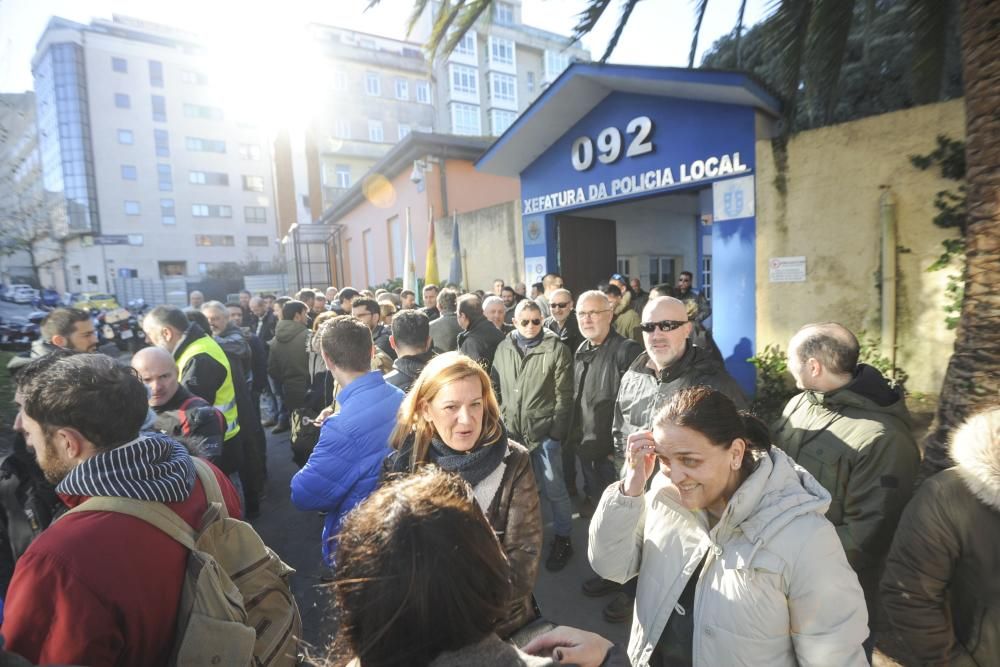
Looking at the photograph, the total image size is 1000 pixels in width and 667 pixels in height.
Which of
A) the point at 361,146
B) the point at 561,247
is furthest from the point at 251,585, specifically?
the point at 361,146

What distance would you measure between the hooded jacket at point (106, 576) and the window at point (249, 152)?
6205 cm

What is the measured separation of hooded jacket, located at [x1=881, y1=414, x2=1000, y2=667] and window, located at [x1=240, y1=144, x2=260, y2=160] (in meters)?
63.0

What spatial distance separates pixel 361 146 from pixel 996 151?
121 ft

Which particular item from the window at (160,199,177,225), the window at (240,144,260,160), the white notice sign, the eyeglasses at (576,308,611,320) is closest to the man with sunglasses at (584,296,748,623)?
the eyeglasses at (576,308,611,320)

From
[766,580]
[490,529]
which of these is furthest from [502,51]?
[490,529]

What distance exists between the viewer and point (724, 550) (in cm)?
165

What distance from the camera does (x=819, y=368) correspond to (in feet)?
7.86

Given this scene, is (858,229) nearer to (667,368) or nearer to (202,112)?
(667,368)

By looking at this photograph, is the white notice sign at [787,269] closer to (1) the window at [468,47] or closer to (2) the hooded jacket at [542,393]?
(2) the hooded jacket at [542,393]

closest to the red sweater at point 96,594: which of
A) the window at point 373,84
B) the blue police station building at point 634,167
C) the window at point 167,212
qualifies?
the blue police station building at point 634,167

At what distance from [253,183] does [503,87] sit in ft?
96.4

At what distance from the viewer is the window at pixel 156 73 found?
50.8 metres

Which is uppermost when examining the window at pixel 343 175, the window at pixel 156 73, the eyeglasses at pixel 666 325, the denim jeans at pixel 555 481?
the window at pixel 156 73

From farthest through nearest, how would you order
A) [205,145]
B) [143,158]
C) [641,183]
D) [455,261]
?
[205,145] < [143,158] < [455,261] < [641,183]
